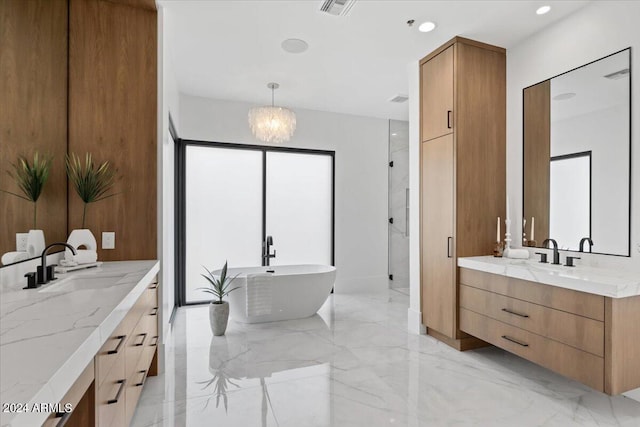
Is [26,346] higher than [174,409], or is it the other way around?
[26,346]

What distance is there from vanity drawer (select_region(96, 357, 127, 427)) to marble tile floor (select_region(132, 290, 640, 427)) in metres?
0.73

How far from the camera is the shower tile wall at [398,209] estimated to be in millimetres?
5836

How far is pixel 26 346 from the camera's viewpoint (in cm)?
92

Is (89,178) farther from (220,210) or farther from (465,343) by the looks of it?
(465,343)

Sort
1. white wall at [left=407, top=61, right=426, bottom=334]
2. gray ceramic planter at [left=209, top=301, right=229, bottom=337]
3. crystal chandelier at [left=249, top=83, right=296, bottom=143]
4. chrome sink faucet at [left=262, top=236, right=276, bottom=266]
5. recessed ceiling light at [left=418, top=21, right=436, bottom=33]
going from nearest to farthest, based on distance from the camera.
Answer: recessed ceiling light at [left=418, top=21, right=436, bottom=33] < gray ceramic planter at [left=209, top=301, right=229, bottom=337] < white wall at [left=407, top=61, right=426, bottom=334] < crystal chandelier at [left=249, top=83, right=296, bottom=143] < chrome sink faucet at [left=262, top=236, right=276, bottom=266]

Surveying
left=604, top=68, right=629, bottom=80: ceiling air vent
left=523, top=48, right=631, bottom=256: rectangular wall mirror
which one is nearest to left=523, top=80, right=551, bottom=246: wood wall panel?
left=523, top=48, right=631, bottom=256: rectangular wall mirror

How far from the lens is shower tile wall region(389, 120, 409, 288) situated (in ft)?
19.1

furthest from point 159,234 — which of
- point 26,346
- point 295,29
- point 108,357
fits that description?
point 295,29

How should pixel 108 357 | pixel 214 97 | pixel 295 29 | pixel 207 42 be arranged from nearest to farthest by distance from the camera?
pixel 108 357 → pixel 295 29 → pixel 207 42 → pixel 214 97

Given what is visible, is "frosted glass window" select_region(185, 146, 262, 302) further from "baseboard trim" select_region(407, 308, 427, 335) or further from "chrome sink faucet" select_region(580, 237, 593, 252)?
"chrome sink faucet" select_region(580, 237, 593, 252)

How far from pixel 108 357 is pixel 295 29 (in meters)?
2.81

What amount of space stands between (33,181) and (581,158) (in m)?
3.76

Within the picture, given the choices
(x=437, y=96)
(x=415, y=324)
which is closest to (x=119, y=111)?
(x=437, y=96)

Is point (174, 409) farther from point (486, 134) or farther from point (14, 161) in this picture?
point (486, 134)
